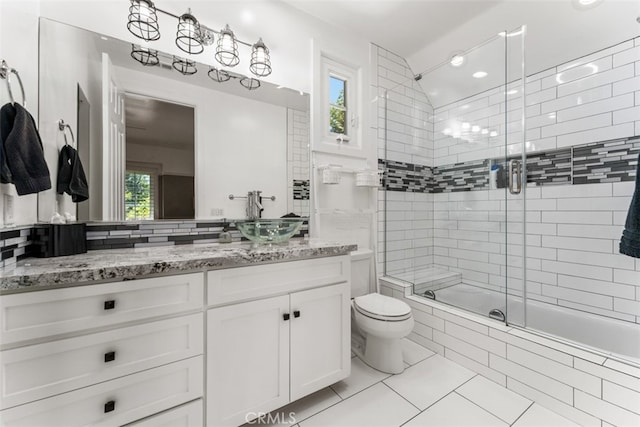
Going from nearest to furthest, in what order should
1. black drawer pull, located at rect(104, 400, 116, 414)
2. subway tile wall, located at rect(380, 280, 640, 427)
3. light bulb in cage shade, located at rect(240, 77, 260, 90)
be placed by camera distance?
black drawer pull, located at rect(104, 400, 116, 414) → subway tile wall, located at rect(380, 280, 640, 427) → light bulb in cage shade, located at rect(240, 77, 260, 90)

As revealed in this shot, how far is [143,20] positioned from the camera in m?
1.43

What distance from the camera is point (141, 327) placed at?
967 mm

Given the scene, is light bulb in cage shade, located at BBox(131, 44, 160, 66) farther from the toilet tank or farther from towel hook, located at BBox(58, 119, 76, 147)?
the toilet tank

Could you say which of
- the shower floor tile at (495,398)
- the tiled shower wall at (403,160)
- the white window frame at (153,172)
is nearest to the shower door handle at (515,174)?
the tiled shower wall at (403,160)

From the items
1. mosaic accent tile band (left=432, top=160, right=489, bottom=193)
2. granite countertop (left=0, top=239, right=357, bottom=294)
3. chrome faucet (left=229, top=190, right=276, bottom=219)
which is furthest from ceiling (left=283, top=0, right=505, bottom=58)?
granite countertop (left=0, top=239, right=357, bottom=294)

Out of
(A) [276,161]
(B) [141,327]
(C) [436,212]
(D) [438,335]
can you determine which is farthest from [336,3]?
(D) [438,335]

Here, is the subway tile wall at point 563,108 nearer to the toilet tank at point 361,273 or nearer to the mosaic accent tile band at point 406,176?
the mosaic accent tile band at point 406,176

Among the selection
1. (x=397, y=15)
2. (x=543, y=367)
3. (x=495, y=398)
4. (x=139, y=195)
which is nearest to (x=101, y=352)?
(x=139, y=195)

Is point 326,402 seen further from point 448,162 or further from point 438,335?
point 448,162

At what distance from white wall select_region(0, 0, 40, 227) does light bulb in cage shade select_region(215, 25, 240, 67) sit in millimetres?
832

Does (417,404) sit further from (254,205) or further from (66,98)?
(66,98)

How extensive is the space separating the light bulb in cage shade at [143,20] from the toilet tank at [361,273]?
6.63ft

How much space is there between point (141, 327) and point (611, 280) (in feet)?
9.62

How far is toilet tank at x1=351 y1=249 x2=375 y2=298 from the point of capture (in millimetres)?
2239
